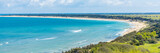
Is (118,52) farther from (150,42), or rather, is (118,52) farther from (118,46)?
(150,42)

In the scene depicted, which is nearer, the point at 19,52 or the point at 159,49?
the point at 159,49

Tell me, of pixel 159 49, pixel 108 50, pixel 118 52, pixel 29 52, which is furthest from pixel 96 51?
pixel 29 52

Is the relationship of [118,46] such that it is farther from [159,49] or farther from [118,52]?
[159,49]

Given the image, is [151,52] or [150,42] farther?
[150,42]

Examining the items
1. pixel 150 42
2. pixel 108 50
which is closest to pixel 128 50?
pixel 108 50

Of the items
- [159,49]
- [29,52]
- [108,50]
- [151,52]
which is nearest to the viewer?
[108,50]

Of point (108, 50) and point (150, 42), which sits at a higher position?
→ point (108, 50)

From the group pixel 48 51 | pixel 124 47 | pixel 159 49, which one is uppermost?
pixel 124 47

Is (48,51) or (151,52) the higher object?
(151,52)

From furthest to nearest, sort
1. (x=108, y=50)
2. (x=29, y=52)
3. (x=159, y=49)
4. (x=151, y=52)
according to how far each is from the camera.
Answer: (x=29, y=52), (x=159, y=49), (x=151, y=52), (x=108, y=50)
